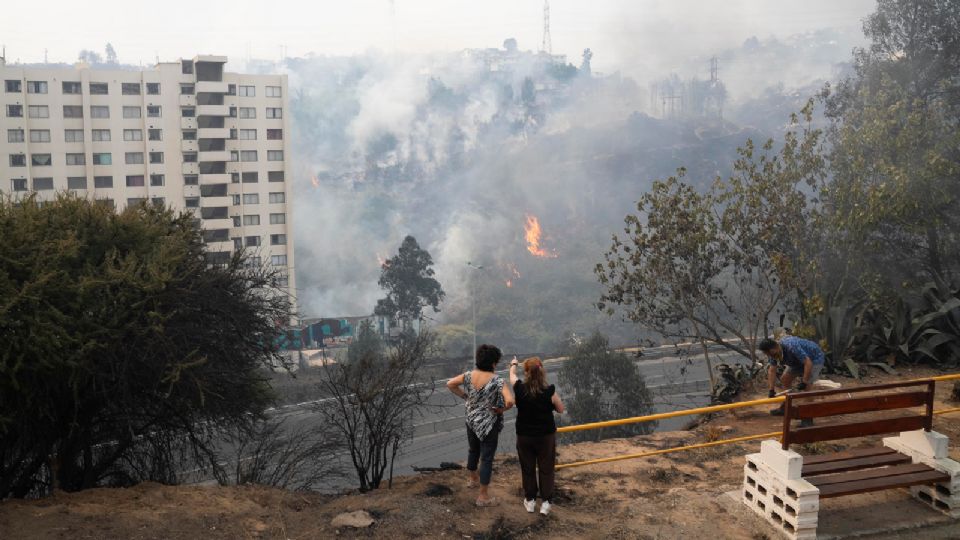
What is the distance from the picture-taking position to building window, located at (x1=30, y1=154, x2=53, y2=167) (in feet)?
187

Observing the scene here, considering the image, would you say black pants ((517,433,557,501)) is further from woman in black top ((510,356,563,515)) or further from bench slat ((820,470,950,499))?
bench slat ((820,470,950,499))

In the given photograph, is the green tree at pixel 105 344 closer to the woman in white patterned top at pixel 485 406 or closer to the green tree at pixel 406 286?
the woman in white patterned top at pixel 485 406

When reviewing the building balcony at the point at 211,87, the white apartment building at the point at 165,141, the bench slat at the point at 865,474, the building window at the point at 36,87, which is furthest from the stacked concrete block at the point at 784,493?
the building window at the point at 36,87

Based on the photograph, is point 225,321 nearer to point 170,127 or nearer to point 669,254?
Answer: point 669,254

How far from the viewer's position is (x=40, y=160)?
57406 millimetres

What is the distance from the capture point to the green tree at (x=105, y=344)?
31.6 ft

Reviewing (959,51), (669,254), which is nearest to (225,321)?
(669,254)

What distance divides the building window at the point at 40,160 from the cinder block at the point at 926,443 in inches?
2484

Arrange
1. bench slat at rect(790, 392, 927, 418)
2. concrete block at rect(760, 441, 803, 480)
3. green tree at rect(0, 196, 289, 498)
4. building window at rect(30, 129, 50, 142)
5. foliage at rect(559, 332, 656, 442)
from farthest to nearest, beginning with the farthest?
building window at rect(30, 129, 50, 142)
foliage at rect(559, 332, 656, 442)
green tree at rect(0, 196, 289, 498)
concrete block at rect(760, 441, 803, 480)
bench slat at rect(790, 392, 927, 418)

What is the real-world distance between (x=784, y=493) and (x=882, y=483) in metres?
0.82

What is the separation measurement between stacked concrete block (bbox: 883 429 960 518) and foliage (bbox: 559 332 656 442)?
24.2 m

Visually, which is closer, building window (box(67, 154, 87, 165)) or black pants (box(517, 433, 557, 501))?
black pants (box(517, 433, 557, 501))

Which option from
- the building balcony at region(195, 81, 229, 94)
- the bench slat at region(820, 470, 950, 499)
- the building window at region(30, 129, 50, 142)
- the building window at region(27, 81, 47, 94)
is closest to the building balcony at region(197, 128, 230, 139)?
the building balcony at region(195, 81, 229, 94)

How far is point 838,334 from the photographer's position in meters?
12.6
